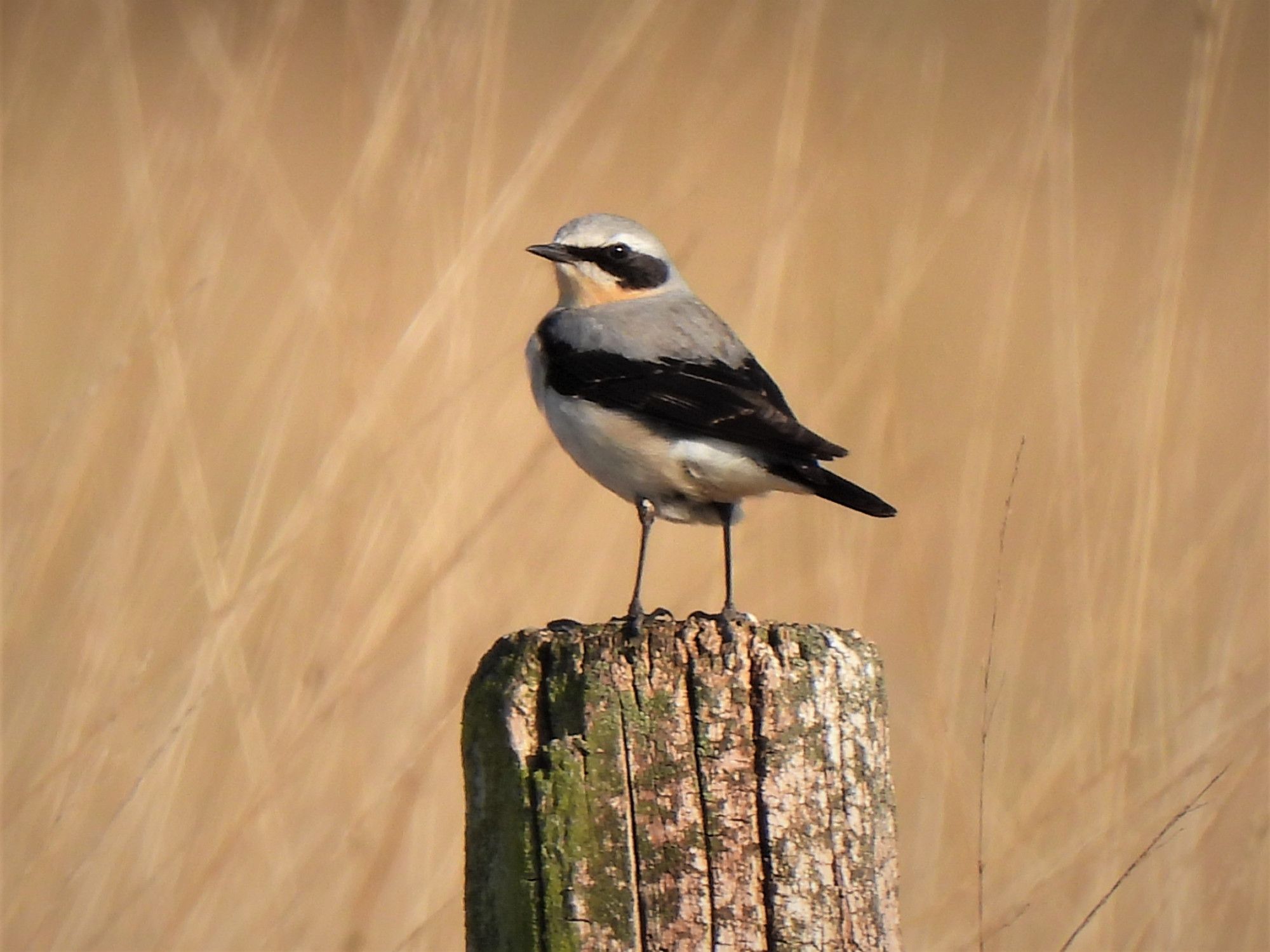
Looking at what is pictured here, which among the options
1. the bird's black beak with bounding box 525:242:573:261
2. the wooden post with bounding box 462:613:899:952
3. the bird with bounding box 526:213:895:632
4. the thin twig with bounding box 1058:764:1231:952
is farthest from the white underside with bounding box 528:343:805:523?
the wooden post with bounding box 462:613:899:952

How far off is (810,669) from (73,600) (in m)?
1.99

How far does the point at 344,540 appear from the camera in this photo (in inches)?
142

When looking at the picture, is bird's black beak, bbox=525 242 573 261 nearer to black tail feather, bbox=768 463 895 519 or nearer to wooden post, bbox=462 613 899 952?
black tail feather, bbox=768 463 895 519

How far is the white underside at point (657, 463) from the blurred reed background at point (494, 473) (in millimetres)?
378

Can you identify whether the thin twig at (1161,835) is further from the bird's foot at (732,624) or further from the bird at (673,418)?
the bird's foot at (732,624)

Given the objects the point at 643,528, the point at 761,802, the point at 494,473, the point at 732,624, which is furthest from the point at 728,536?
the point at 761,802

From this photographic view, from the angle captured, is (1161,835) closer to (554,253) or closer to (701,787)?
(701,787)

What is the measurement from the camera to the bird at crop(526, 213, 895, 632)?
9.56 feet

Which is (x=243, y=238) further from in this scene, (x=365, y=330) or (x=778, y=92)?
(x=778, y=92)

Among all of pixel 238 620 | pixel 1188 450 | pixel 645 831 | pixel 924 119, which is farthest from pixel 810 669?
pixel 924 119

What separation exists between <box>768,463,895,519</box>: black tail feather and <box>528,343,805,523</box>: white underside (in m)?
0.04

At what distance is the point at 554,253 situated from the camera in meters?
3.64

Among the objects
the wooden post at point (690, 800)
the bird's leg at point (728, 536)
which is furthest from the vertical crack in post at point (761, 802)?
the bird's leg at point (728, 536)

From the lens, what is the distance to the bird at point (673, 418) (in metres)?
2.91
